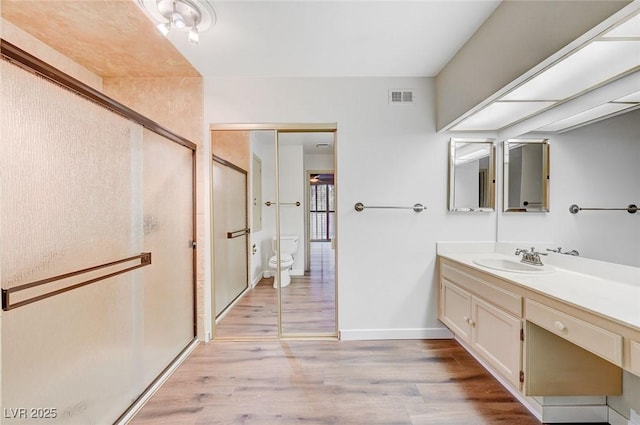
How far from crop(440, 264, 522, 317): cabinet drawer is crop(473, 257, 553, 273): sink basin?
0.13 metres

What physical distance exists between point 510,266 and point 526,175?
794 mm

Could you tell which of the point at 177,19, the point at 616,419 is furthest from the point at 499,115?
the point at 177,19

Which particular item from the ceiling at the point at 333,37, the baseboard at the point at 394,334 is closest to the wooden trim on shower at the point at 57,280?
the ceiling at the point at 333,37

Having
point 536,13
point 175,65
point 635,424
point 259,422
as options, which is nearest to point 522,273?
point 635,424

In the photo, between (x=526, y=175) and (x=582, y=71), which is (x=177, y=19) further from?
(x=526, y=175)

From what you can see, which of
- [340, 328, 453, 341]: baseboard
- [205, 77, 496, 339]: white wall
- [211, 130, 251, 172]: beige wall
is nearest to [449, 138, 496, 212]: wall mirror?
[205, 77, 496, 339]: white wall

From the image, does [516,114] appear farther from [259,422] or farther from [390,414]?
[259,422]

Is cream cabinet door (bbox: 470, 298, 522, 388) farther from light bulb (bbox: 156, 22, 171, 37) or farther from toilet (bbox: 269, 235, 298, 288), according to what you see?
light bulb (bbox: 156, 22, 171, 37)

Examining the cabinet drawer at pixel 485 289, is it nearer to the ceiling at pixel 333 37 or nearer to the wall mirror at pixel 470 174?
the wall mirror at pixel 470 174

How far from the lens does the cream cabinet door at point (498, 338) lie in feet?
5.02

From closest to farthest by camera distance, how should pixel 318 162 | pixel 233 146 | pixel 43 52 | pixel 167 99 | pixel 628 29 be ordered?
pixel 628 29
pixel 43 52
pixel 167 99
pixel 233 146
pixel 318 162

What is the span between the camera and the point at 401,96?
2.47 metres

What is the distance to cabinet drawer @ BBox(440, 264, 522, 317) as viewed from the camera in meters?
1.55

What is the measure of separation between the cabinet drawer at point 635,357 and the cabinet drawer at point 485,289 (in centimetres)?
51
